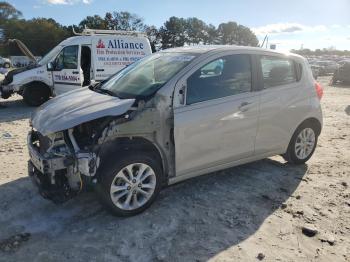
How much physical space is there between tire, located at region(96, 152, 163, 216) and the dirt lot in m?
0.14

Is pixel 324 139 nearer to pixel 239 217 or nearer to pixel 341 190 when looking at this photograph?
pixel 341 190

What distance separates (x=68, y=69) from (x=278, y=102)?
8236 millimetres

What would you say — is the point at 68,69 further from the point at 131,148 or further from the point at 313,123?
the point at 131,148

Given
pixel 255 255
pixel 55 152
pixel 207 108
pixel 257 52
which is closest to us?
pixel 255 255

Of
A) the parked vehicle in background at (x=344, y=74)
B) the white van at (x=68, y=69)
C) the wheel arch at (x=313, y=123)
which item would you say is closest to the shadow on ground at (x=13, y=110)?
the white van at (x=68, y=69)

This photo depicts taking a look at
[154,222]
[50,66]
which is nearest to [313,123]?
[154,222]

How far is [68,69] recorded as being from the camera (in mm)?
11820

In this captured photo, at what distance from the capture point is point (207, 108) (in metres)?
4.50

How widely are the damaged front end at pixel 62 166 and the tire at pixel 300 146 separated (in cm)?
315

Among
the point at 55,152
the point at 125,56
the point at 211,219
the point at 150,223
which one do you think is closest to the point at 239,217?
the point at 211,219

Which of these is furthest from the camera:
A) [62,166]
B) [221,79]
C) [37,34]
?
[37,34]

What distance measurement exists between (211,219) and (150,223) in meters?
0.67

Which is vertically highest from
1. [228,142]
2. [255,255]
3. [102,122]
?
[102,122]

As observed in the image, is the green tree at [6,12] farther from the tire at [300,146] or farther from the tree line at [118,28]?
the tire at [300,146]
